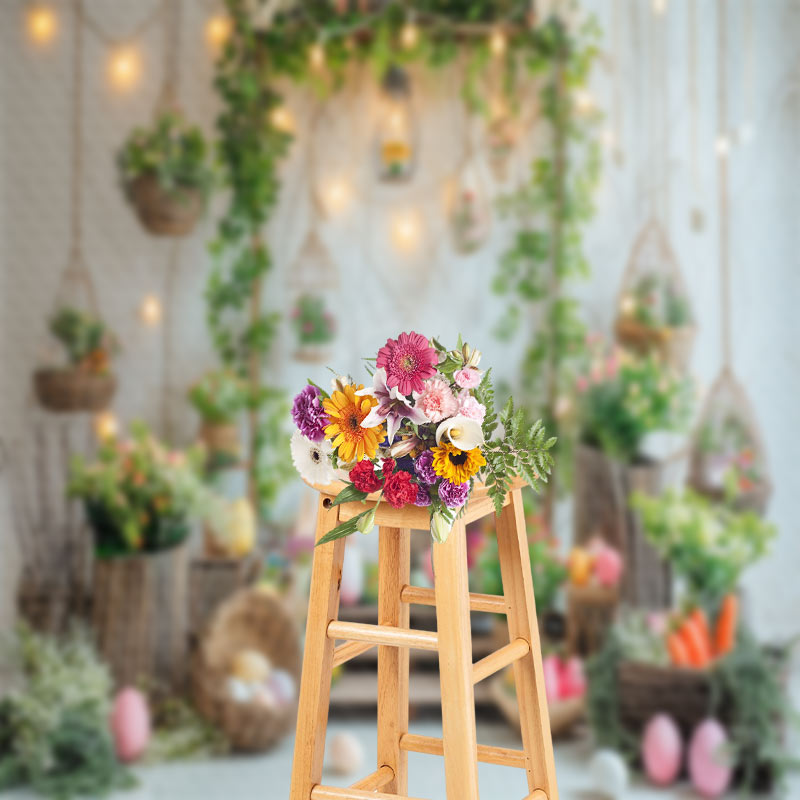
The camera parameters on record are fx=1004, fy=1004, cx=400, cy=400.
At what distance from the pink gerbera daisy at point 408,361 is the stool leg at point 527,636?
0.79ft

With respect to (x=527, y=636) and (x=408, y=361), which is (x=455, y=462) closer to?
(x=408, y=361)

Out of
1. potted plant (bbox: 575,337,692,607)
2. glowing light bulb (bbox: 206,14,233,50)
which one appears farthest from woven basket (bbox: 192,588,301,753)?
glowing light bulb (bbox: 206,14,233,50)

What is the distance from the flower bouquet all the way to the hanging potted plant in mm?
2346

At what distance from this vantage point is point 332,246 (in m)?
3.91

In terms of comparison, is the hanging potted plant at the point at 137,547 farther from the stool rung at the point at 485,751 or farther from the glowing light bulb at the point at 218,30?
the stool rung at the point at 485,751

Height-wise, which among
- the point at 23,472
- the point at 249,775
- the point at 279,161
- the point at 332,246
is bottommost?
the point at 249,775

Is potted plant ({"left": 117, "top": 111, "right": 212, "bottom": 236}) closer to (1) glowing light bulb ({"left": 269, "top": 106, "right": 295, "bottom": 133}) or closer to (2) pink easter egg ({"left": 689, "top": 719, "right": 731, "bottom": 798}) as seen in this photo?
(1) glowing light bulb ({"left": 269, "top": 106, "right": 295, "bottom": 133})

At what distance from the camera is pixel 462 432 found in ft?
3.73

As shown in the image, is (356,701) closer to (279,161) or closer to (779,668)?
(779,668)

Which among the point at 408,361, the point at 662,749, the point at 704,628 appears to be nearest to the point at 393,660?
the point at 408,361

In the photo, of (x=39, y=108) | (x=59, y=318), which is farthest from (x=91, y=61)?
(x=59, y=318)

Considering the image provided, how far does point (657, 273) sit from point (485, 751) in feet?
8.96

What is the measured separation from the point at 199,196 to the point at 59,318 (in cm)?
69

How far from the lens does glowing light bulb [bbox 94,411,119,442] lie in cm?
376
